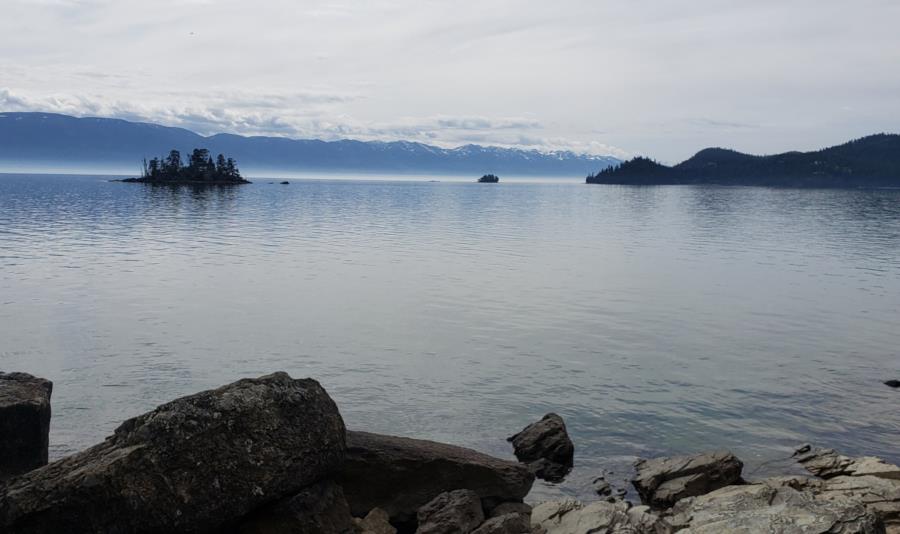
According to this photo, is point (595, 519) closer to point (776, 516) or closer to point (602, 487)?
point (776, 516)

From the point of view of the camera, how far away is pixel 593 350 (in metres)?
31.4

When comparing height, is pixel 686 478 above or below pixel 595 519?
below

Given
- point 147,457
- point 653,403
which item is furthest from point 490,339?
point 147,457

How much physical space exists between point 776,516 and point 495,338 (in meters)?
22.0

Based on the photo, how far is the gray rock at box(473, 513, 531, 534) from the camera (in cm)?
1306

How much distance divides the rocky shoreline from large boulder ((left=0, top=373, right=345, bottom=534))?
18 mm

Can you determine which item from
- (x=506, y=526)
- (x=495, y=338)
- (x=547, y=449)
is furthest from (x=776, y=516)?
(x=495, y=338)

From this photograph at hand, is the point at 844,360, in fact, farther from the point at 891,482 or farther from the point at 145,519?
the point at 145,519

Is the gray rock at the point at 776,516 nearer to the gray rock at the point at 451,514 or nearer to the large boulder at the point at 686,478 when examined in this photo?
the large boulder at the point at 686,478

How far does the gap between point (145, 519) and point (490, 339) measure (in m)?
23.5

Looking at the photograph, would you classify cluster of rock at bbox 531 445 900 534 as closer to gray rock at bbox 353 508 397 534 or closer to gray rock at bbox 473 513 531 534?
gray rock at bbox 473 513 531 534

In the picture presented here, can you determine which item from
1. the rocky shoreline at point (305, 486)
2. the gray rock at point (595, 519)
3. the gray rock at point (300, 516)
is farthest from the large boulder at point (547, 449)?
the gray rock at point (300, 516)

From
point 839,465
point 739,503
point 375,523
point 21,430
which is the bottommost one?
point 839,465

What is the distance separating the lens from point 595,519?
13781 mm
